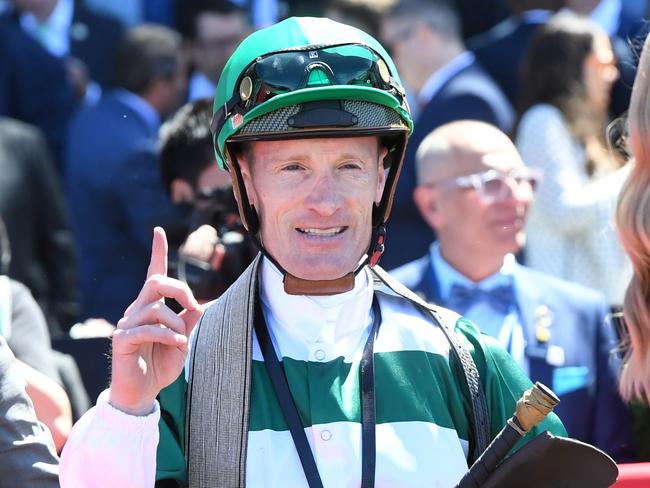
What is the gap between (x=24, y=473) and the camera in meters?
3.11

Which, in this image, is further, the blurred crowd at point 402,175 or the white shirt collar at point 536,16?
the white shirt collar at point 536,16

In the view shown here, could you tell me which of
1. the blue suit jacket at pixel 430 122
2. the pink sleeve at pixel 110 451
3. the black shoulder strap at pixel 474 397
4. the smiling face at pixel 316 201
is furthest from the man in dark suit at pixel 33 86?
the pink sleeve at pixel 110 451

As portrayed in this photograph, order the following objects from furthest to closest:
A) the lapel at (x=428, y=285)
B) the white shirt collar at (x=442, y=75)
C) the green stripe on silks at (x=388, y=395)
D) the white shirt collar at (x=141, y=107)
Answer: the white shirt collar at (x=141, y=107) → the white shirt collar at (x=442, y=75) → the lapel at (x=428, y=285) → the green stripe on silks at (x=388, y=395)

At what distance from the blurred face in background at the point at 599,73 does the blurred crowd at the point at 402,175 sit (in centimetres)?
1

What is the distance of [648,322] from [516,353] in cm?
131

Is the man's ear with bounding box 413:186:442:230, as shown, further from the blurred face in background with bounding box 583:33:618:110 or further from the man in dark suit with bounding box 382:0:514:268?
the blurred face in background with bounding box 583:33:618:110

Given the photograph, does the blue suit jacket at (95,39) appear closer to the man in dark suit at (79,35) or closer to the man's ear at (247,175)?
the man in dark suit at (79,35)

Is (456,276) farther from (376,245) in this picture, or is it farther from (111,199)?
(111,199)

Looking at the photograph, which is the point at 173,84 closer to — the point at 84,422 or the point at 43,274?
the point at 43,274

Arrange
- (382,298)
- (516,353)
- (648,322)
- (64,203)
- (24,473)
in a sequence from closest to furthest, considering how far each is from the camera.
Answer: (24,473) → (382,298) → (648,322) → (516,353) → (64,203)

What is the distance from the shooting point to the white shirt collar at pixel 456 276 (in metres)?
5.18

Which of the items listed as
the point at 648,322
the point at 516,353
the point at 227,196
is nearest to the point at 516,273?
the point at 516,353

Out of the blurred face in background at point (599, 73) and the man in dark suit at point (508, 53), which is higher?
the man in dark suit at point (508, 53)

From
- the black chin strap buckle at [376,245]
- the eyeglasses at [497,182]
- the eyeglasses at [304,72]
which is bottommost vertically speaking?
the black chin strap buckle at [376,245]
